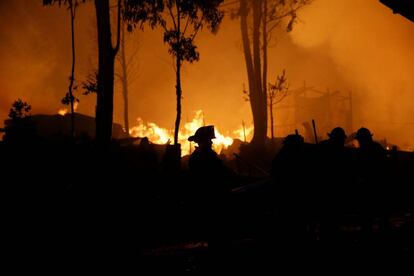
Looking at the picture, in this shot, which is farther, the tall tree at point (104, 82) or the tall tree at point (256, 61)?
the tall tree at point (256, 61)

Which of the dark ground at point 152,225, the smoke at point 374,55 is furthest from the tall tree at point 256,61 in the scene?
the smoke at point 374,55

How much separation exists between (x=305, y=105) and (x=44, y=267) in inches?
1657

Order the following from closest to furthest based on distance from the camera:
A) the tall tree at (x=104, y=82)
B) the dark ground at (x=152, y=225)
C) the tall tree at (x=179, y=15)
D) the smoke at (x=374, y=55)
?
the dark ground at (x=152, y=225)
the tall tree at (x=104, y=82)
the tall tree at (x=179, y=15)
the smoke at (x=374, y=55)

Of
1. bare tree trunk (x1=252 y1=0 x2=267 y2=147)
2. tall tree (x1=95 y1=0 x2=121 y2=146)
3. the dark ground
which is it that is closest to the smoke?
bare tree trunk (x1=252 y1=0 x2=267 y2=147)

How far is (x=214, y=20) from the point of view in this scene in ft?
74.2

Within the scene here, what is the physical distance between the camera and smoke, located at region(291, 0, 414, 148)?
55.4m

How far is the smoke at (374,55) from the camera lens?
5541 centimetres

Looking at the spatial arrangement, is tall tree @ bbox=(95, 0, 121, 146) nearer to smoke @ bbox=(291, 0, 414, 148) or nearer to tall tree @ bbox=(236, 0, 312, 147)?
tall tree @ bbox=(236, 0, 312, 147)

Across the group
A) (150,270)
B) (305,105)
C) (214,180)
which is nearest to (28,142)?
(150,270)

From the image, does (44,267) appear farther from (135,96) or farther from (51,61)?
(135,96)

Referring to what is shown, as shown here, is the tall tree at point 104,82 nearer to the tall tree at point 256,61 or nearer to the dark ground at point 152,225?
the dark ground at point 152,225

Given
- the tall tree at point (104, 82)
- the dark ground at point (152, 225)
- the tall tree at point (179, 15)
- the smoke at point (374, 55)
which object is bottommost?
the dark ground at point (152, 225)

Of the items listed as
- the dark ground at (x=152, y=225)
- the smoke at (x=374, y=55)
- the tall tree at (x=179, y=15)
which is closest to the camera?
the dark ground at (x=152, y=225)

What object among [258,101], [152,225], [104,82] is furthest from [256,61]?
[152,225]
